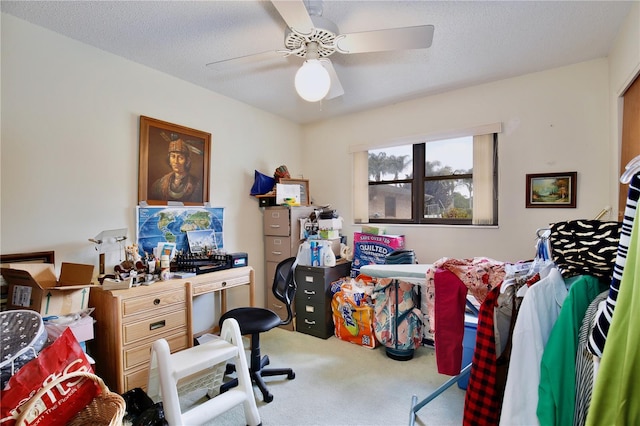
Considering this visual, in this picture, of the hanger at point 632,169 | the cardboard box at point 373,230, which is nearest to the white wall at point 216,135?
the cardboard box at point 373,230

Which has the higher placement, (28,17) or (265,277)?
(28,17)

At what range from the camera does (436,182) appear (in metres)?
3.23

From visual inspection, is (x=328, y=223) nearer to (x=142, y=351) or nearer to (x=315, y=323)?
(x=315, y=323)

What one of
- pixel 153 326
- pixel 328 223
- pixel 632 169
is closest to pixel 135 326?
pixel 153 326

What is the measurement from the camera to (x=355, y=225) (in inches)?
145

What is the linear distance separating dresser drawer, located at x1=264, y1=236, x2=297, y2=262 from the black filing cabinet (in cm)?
25

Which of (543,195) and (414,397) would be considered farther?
(543,195)

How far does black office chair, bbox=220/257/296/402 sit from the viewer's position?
2.10 meters

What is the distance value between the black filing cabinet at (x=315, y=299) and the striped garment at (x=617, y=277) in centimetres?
238

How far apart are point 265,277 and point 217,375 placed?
1.47 metres

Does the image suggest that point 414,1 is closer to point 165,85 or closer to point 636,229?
point 636,229

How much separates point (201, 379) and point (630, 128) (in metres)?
3.46

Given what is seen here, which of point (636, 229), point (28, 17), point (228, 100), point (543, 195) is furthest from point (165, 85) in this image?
point (543, 195)

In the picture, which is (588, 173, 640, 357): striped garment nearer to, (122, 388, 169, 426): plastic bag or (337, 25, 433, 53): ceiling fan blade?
(337, 25, 433, 53): ceiling fan blade
